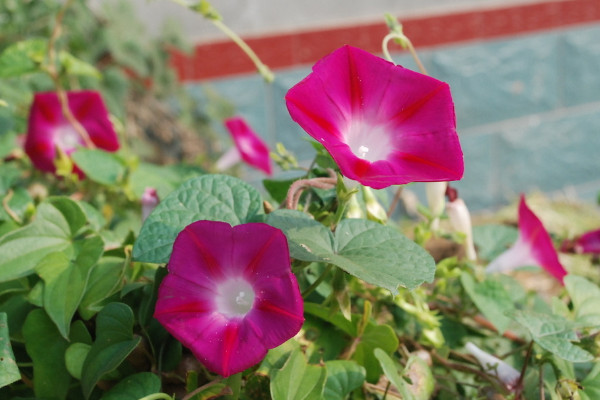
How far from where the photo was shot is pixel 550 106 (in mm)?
2623

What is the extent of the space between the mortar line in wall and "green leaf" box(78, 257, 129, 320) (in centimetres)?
207

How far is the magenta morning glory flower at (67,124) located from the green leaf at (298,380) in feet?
1.58

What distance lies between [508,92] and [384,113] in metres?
2.19

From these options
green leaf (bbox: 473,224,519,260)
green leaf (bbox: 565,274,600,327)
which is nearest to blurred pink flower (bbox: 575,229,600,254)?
green leaf (bbox: 473,224,519,260)

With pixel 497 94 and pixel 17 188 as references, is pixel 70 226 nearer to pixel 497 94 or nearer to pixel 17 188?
pixel 17 188

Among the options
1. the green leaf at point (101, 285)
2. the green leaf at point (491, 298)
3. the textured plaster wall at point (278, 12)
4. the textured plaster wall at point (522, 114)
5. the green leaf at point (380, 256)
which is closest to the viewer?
the green leaf at point (380, 256)

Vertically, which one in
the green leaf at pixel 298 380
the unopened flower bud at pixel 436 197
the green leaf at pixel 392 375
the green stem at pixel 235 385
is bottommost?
the green stem at pixel 235 385

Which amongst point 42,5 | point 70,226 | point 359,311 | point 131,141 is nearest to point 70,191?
point 70,226

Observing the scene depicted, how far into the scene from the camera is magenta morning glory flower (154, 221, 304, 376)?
44 centimetres

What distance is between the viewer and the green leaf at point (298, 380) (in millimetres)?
494

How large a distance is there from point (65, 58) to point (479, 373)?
2.09ft

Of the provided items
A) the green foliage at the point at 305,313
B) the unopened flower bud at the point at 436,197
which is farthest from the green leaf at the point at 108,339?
the unopened flower bud at the point at 436,197

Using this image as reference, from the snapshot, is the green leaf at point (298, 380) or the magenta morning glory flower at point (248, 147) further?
the magenta morning glory flower at point (248, 147)

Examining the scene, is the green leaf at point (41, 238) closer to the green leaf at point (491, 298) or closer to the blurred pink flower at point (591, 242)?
the green leaf at point (491, 298)
